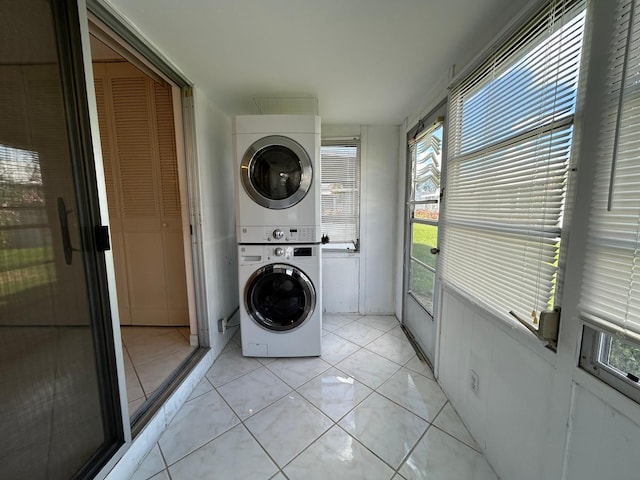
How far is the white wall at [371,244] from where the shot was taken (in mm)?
2674

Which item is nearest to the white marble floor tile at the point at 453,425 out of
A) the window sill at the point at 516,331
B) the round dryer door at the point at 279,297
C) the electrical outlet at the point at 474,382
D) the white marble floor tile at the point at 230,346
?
the electrical outlet at the point at 474,382

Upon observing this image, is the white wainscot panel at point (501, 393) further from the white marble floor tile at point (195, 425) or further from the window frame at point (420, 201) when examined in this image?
the white marble floor tile at point (195, 425)

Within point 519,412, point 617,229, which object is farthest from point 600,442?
point 617,229

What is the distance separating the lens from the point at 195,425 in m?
1.42

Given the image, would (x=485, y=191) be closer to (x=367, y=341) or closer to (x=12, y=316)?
(x=367, y=341)

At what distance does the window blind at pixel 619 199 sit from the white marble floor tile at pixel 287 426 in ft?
4.53

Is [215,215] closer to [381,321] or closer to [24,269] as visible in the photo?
[24,269]

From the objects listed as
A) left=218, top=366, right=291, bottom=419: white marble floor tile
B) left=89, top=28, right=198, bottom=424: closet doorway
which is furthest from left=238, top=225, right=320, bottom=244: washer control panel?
left=218, top=366, right=291, bottom=419: white marble floor tile

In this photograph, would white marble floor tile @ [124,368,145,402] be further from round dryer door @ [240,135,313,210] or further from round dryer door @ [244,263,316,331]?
round dryer door @ [240,135,313,210]

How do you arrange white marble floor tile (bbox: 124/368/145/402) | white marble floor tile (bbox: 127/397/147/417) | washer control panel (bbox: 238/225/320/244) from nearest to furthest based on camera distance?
1. white marble floor tile (bbox: 127/397/147/417)
2. white marble floor tile (bbox: 124/368/145/402)
3. washer control panel (bbox: 238/225/320/244)

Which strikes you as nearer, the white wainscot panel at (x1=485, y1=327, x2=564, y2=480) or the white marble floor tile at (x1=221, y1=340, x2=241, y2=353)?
the white wainscot panel at (x1=485, y1=327, x2=564, y2=480)

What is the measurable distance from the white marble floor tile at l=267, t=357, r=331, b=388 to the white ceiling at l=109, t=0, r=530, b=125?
86.5 inches

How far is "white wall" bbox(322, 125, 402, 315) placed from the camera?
2674 mm

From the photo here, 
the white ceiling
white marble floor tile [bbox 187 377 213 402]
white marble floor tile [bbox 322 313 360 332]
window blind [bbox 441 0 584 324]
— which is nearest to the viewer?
window blind [bbox 441 0 584 324]
